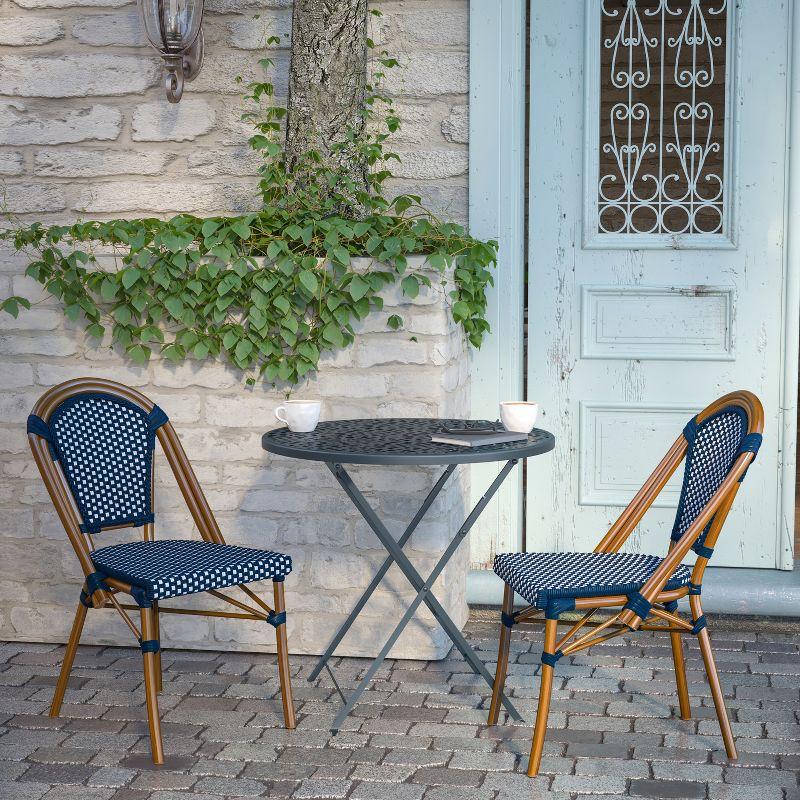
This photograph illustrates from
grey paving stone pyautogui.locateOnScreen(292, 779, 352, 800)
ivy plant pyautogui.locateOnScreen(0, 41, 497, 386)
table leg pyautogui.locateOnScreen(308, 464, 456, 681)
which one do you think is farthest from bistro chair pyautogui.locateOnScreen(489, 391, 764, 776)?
ivy plant pyautogui.locateOnScreen(0, 41, 497, 386)

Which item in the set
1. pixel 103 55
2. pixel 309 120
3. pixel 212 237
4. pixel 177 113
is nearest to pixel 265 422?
pixel 212 237

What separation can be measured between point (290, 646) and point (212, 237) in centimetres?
134

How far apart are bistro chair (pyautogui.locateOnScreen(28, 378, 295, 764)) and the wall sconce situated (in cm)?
129

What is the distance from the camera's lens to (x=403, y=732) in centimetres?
312

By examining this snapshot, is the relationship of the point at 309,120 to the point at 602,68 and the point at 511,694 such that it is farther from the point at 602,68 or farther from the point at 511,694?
the point at 511,694

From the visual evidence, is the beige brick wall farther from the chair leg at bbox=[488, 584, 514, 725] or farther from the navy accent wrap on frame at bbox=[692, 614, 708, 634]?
the navy accent wrap on frame at bbox=[692, 614, 708, 634]

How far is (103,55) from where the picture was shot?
4.25 metres

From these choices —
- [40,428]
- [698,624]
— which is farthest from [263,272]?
[698,624]

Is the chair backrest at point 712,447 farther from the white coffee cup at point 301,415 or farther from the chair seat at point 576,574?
the white coffee cup at point 301,415

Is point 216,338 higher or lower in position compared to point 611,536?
higher

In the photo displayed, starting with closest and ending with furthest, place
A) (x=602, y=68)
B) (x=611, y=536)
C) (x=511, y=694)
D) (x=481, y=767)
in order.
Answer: (x=481, y=767) < (x=611, y=536) < (x=511, y=694) < (x=602, y=68)

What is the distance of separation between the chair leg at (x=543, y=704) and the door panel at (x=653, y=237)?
1.58 m

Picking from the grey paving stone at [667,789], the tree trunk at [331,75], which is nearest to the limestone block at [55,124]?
the tree trunk at [331,75]

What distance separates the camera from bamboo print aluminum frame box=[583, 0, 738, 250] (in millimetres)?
4074
